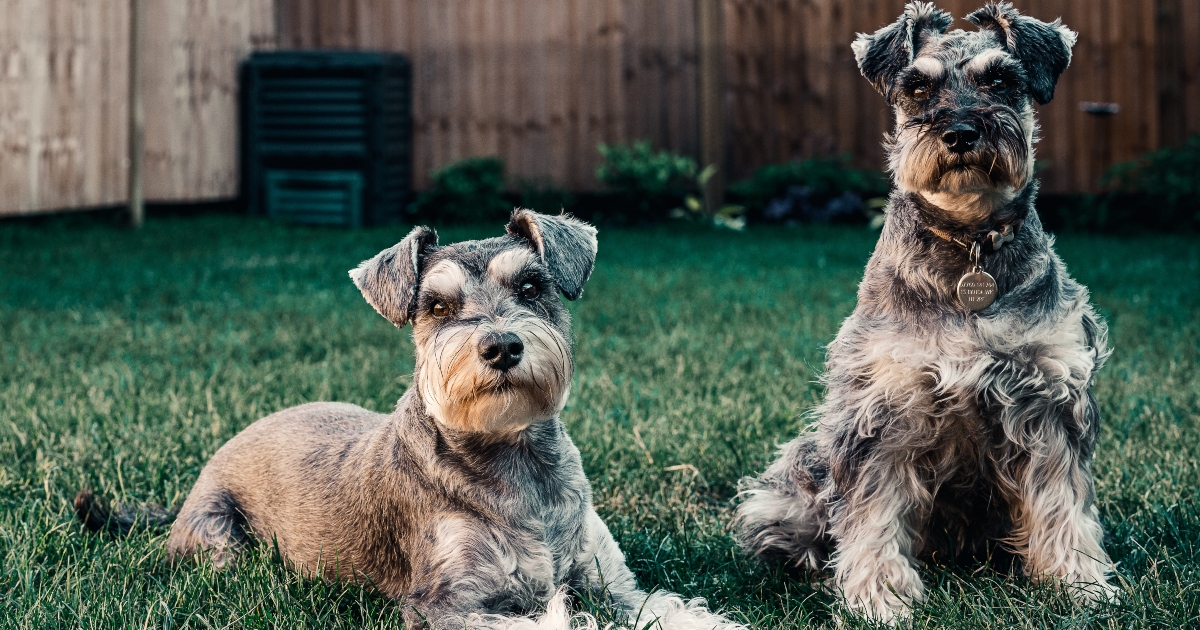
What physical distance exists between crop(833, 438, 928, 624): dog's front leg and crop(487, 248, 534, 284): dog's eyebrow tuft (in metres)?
1.08

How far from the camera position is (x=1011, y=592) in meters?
3.23

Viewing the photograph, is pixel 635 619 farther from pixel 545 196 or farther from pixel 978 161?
pixel 545 196

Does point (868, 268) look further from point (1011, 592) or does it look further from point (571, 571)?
point (571, 571)

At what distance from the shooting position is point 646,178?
12562 millimetres

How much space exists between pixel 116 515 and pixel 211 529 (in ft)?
1.60

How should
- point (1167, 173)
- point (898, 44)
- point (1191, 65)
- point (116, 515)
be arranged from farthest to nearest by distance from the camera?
1. point (1191, 65)
2. point (1167, 173)
3. point (116, 515)
4. point (898, 44)

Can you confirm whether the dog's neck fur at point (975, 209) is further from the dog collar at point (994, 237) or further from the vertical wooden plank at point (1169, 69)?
the vertical wooden plank at point (1169, 69)

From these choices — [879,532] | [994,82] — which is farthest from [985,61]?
[879,532]

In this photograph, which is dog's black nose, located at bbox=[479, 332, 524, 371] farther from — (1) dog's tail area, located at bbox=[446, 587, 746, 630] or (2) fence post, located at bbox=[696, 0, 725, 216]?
(2) fence post, located at bbox=[696, 0, 725, 216]

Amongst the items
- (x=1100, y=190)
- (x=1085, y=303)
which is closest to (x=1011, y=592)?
(x=1085, y=303)

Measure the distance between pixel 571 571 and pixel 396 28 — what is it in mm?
11316

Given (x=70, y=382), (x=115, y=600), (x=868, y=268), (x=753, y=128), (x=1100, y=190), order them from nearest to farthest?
(x=115, y=600) < (x=868, y=268) < (x=70, y=382) < (x=1100, y=190) < (x=753, y=128)

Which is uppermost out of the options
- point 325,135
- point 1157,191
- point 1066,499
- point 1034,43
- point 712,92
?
point 712,92

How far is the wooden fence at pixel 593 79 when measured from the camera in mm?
11930
